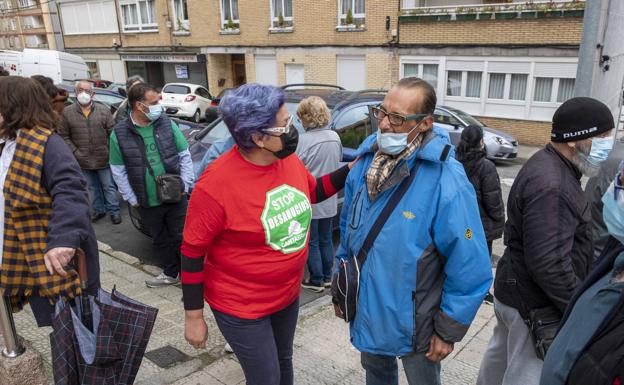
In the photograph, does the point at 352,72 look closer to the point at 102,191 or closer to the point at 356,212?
the point at 102,191

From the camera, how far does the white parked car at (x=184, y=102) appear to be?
17641 mm

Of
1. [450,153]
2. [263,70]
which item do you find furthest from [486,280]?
[263,70]

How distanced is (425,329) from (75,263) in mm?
1892

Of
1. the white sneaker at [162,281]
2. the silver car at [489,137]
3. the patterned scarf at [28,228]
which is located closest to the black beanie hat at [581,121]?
the patterned scarf at [28,228]

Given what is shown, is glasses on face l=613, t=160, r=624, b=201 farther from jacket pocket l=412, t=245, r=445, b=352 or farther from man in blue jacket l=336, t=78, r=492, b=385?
jacket pocket l=412, t=245, r=445, b=352

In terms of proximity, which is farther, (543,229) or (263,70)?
(263,70)

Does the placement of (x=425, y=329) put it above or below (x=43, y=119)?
below

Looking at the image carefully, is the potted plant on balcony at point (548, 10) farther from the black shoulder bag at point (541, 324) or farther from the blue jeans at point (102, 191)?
the black shoulder bag at point (541, 324)

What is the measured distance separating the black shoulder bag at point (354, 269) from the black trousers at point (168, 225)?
247 centimetres

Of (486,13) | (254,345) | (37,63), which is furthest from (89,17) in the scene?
(254,345)

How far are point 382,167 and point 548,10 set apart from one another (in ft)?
44.0

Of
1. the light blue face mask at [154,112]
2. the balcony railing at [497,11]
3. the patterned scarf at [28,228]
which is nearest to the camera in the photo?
the patterned scarf at [28,228]

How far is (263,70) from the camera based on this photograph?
2073 cm

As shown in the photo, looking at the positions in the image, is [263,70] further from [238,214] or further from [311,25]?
[238,214]
